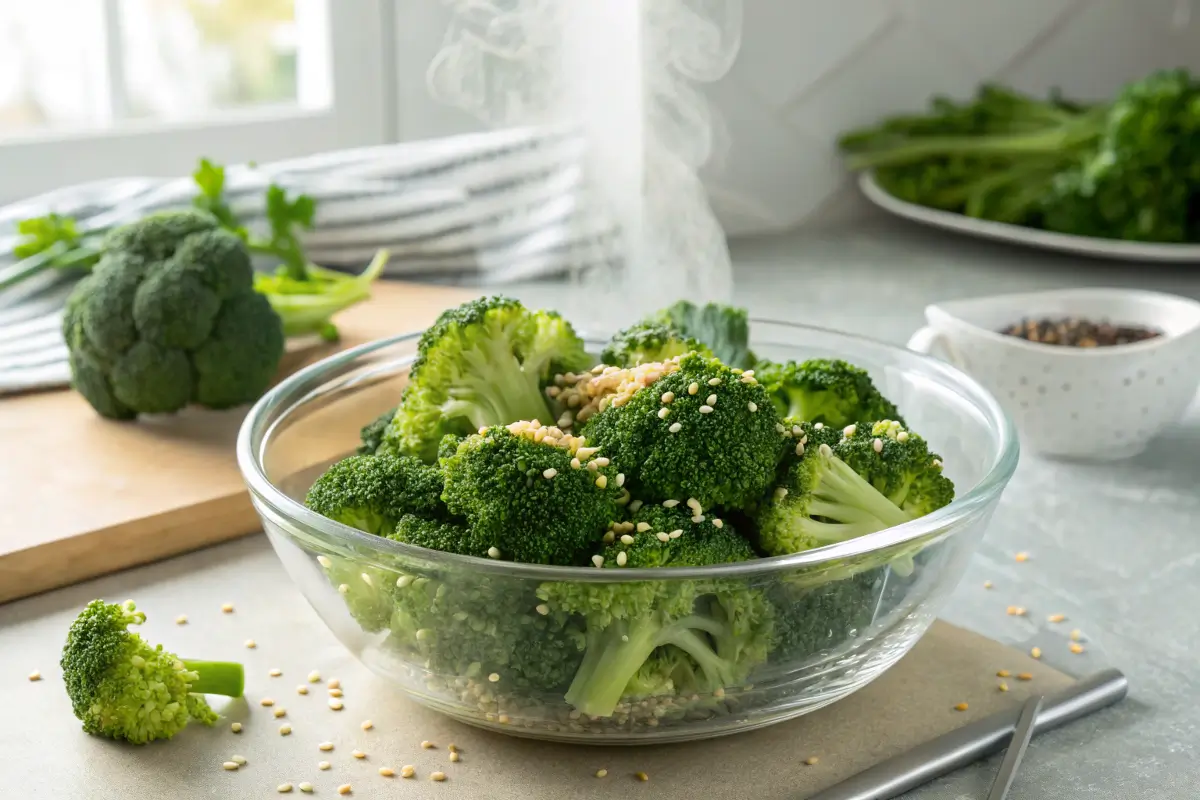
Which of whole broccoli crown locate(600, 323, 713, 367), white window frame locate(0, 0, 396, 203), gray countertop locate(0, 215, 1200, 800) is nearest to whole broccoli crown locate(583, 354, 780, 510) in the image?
whole broccoli crown locate(600, 323, 713, 367)

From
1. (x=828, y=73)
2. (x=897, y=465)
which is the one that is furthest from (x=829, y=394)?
(x=828, y=73)

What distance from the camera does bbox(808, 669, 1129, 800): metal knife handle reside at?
2.60ft

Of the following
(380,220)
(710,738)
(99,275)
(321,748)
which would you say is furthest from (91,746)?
(380,220)

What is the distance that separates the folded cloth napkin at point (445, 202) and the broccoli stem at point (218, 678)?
2.98ft

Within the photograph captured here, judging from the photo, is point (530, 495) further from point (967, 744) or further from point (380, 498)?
point (967, 744)

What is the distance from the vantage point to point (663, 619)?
73 centimetres

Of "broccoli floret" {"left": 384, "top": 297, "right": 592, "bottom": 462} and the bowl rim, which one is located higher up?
"broccoli floret" {"left": 384, "top": 297, "right": 592, "bottom": 462}

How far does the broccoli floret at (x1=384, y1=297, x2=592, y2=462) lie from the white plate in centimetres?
132

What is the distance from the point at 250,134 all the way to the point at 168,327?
0.74 metres

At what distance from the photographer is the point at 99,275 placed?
134cm

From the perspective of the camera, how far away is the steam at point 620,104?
1670 millimetres

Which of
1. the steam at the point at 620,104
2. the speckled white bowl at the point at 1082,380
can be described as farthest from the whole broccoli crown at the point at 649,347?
the steam at the point at 620,104

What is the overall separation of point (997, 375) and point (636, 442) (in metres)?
0.63

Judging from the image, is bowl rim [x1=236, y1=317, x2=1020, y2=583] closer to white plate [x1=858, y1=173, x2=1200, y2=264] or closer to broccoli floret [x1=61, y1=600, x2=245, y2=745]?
broccoli floret [x1=61, y1=600, x2=245, y2=745]
